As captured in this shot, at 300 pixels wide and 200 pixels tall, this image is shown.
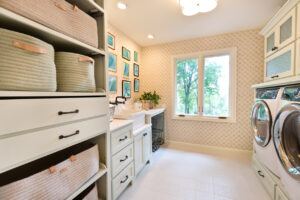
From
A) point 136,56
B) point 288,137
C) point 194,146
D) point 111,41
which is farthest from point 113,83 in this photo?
point 288,137

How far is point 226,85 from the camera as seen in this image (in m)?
2.99

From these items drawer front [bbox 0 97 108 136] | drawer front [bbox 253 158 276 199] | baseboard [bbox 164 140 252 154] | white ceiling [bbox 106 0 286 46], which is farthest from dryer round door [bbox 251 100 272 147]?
drawer front [bbox 0 97 108 136]

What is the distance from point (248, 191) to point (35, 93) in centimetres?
238

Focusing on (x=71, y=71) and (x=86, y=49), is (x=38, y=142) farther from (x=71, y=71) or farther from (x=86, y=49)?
(x=86, y=49)

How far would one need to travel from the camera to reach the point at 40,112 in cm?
78

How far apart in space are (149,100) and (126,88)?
587 millimetres

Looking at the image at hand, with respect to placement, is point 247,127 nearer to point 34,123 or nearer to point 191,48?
point 191,48

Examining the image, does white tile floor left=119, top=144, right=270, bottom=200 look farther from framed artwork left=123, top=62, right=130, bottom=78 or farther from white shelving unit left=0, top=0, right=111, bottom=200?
framed artwork left=123, top=62, right=130, bottom=78

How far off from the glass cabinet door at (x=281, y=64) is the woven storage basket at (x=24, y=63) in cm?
232

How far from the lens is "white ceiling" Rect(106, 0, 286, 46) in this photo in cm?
196

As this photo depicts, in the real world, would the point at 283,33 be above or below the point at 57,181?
above

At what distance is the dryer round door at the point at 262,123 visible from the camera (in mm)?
1516

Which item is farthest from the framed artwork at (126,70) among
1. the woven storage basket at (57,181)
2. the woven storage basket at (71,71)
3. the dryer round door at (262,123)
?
the dryer round door at (262,123)

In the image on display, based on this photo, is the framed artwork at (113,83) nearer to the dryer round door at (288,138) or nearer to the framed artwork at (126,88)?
the framed artwork at (126,88)
